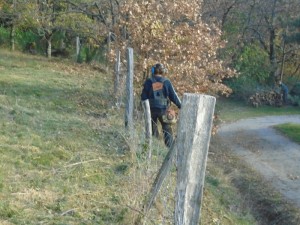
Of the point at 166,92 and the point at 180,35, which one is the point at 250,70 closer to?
the point at 180,35

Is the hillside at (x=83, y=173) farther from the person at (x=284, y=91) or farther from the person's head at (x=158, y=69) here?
the person at (x=284, y=91)

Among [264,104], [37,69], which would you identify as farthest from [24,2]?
[264,104]

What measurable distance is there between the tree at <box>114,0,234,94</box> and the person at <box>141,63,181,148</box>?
303 cm

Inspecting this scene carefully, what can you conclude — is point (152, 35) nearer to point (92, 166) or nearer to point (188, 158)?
point (92, 166)

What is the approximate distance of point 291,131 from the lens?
20.5m

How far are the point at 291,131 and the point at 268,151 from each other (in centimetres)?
432

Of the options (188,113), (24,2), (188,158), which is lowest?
(188,158)

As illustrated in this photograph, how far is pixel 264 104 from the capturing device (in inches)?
1313

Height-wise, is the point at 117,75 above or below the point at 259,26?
below

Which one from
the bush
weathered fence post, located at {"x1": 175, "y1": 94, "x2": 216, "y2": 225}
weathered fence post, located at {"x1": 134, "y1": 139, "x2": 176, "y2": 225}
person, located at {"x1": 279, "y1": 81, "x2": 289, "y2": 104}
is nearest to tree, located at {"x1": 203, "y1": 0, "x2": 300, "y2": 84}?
the bush

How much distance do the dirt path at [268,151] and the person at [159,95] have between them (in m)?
2.86

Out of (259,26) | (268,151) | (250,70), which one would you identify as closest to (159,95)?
(268,151)

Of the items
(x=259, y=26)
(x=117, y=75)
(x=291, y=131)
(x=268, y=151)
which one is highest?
(x=259, y=26)

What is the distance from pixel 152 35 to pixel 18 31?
21582mm
